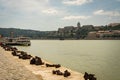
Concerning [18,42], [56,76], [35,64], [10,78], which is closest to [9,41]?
[18,42]

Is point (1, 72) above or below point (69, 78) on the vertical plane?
above

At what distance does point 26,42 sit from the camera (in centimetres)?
10269

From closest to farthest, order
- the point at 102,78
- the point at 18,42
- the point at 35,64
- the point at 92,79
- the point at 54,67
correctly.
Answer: the point at 92,79 → the point at 102,78 → the point at 54,67 → the point at 35,64 → the point at 18,42

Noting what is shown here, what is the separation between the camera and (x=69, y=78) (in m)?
16.0

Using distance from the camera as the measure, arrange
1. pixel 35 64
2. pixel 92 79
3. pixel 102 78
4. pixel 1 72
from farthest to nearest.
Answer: pixel 35 64 → pixel 102 78 → pixel 92 79 → pixel 1 72

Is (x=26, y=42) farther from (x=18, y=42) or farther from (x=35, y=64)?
(x=35, y=64)

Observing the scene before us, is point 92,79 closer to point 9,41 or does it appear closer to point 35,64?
point 35,64

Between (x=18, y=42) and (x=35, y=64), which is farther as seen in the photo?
(x=18, y=42)

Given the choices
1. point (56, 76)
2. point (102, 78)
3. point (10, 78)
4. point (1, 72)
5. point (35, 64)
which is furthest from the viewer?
point (35, 64)

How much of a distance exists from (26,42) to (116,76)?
276 ft

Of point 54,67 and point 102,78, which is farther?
point 54,67

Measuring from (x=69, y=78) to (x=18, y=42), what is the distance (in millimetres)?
86704

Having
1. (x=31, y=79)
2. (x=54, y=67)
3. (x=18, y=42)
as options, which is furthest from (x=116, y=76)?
(x=18, y=42)

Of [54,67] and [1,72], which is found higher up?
[1,72]
